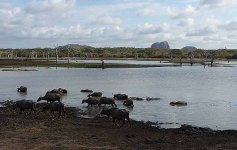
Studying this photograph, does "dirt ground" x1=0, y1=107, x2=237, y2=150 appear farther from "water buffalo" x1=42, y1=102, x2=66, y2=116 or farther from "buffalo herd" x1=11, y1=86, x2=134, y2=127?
"water buffalo" x1=42, y1=102, x2=66, y2=116

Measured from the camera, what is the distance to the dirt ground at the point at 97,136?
1814cm

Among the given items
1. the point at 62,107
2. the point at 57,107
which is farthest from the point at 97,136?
the point at 57,107

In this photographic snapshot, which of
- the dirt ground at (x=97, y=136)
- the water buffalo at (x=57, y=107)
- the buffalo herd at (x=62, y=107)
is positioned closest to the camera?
the dirt ground at (x=97, y=136)

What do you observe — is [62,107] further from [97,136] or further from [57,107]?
[97,136]

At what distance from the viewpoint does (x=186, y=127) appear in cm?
2467

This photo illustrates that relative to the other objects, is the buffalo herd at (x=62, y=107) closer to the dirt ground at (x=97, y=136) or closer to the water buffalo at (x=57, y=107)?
the water buffalo at (x=57, y=107)

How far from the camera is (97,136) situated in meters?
20.9

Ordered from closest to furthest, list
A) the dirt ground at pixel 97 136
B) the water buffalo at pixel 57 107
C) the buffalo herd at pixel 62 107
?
the dirt ground at pixel 97 136 → the buffalo herd at pixel 62 107 → the water buffalo at pixel 57 107

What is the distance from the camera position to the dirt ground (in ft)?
59.5

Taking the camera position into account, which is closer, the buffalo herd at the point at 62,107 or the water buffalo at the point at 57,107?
the buffalo herd at the point at 62,107

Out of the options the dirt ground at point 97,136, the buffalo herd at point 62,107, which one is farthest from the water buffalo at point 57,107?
the dirt ground at point 97,136

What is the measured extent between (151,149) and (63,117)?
12.0 metres

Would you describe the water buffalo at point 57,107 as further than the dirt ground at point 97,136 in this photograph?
Yes

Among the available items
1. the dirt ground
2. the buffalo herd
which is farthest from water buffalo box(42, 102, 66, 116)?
the dirt ground
